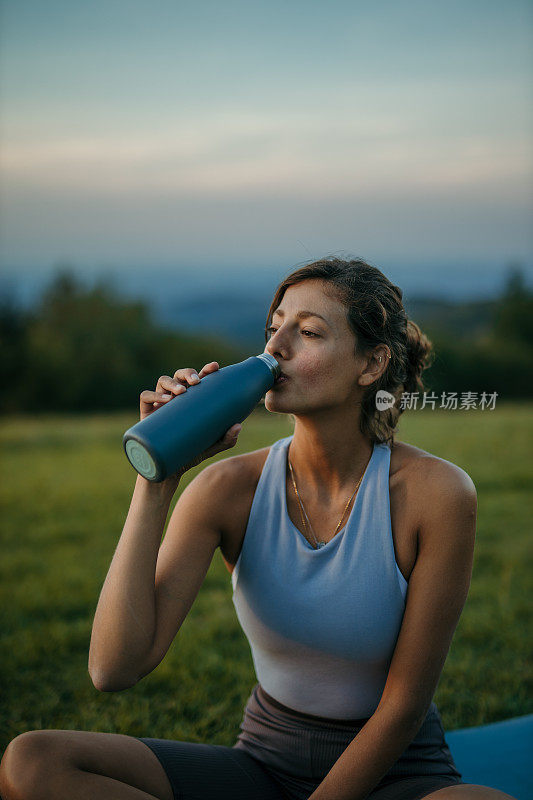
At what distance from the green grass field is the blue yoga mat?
15.3 inches

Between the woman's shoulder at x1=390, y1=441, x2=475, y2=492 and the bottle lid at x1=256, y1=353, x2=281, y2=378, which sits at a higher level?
the bottle lid at x1=256, y1=353, x2=281, y2=378

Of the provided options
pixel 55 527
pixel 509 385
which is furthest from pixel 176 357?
pixel 55 527

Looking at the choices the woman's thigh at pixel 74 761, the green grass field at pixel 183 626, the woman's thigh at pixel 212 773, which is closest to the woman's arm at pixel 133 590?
the woman's thigh at pixel 74 761

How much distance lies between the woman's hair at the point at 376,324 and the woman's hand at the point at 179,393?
44 cm

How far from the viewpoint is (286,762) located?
2.06 m

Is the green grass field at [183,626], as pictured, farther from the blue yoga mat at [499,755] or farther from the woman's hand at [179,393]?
the woman's hand at [179,393]

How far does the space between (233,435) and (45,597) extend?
10.9ft

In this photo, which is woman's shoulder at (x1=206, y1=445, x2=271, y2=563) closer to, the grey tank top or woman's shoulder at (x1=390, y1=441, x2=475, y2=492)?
the grey tank top

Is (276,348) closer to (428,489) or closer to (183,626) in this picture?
(428,489)

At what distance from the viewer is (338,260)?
7.13ft

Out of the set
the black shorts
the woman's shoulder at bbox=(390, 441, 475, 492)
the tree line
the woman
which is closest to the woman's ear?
the woman

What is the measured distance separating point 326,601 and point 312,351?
671 millimetres

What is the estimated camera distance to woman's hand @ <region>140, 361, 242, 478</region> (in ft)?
6.01

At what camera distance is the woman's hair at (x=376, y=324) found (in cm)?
208
